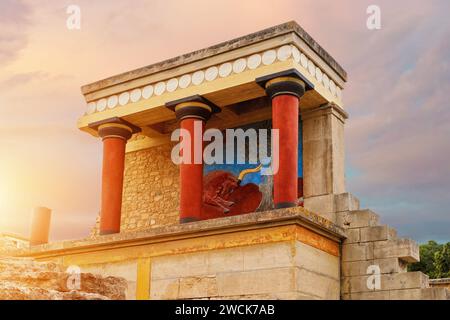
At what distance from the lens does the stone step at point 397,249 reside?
11602mm

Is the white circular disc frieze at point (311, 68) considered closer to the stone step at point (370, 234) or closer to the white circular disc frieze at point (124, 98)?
the stone step at point (370, 234)

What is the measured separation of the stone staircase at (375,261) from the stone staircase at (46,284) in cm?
656

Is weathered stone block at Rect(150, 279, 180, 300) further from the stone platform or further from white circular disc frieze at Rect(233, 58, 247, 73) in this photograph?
white circular disc frieze at Rect(233, 58, 247, 73)

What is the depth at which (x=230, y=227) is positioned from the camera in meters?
11.1

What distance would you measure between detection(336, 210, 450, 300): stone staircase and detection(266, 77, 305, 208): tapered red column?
1.39 metres

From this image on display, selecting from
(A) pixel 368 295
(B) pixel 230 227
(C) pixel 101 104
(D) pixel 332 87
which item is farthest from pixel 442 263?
(B) pixel 230 227

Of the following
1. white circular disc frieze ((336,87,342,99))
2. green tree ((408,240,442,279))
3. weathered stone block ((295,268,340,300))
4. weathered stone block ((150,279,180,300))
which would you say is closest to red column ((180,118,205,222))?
weathered stone block ((150,279,180,300))

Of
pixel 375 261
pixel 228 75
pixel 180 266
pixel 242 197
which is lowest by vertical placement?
pixel 180 266

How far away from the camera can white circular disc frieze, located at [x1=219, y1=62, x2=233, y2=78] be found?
43.5 feet

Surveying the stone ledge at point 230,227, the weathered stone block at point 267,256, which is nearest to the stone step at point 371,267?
the stone ledge at point 230,227

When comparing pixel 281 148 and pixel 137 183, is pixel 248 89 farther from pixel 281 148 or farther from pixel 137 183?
pixel 137 183

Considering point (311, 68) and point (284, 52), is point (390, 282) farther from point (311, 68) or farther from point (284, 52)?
point (284, 52)

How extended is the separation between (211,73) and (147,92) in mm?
1829

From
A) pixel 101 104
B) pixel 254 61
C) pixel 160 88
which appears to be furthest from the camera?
pixel 101 104
